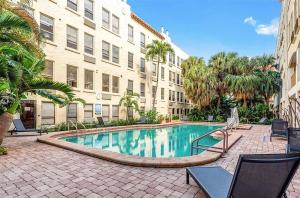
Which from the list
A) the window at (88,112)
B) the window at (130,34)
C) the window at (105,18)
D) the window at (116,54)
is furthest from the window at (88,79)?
the window at (130,34)

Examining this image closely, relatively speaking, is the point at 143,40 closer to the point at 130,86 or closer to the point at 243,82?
the point at 130,86

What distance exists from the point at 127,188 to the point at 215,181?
184 centimetres

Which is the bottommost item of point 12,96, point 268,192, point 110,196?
point 110,196

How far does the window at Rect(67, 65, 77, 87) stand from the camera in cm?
1794

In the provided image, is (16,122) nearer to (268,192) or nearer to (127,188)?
(127,188)

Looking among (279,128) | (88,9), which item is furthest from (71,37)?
(279,128)

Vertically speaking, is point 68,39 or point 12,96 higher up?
point 68,39

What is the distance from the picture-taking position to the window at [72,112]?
695 inches

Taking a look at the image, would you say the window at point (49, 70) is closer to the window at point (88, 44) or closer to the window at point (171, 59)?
the window at point (88, 44)

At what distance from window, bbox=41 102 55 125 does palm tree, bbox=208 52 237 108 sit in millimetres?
22034

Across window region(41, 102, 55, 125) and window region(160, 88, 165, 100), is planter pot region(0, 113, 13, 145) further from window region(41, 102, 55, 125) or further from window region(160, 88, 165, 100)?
window region(160, 88, 165, 100)

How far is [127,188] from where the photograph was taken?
14.7 feet

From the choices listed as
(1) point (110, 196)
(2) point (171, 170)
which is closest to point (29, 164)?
(1) point (110, 196)

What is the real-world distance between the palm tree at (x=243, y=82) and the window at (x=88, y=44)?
718 inches
